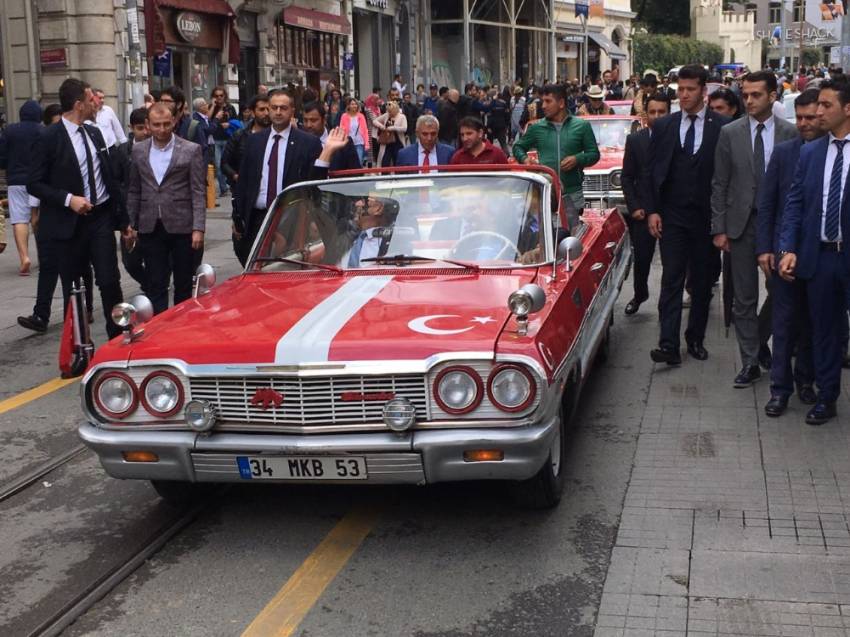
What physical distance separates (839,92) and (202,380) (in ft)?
12.3

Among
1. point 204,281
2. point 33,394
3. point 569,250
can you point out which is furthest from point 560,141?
point 33,394

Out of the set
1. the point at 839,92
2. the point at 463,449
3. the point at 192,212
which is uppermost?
the point at 839,92

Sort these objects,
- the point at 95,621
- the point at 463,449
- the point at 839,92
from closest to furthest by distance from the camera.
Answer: the point at 95,621, the point at 463,449, the point at 839,92

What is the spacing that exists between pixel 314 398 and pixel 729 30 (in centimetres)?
11455

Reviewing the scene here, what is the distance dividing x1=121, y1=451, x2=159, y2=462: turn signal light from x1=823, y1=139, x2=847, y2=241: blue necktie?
3823 millimetres

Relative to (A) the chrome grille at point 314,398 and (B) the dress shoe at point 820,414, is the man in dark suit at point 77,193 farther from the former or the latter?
(B) the dress shoe at point 820,414

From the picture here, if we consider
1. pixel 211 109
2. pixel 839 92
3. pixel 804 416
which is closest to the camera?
pixel 839 92

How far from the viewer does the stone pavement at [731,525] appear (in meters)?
4.41

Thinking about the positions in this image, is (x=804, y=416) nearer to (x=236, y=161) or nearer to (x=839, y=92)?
(x=839, y=92)

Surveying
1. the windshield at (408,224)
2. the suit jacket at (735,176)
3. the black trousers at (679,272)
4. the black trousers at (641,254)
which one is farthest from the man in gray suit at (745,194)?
the black trousers at (641,254)

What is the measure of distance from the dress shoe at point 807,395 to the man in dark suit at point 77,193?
473cm

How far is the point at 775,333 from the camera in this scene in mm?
7141

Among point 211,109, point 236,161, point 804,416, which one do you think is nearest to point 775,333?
point 804,416

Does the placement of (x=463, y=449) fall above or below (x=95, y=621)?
above
